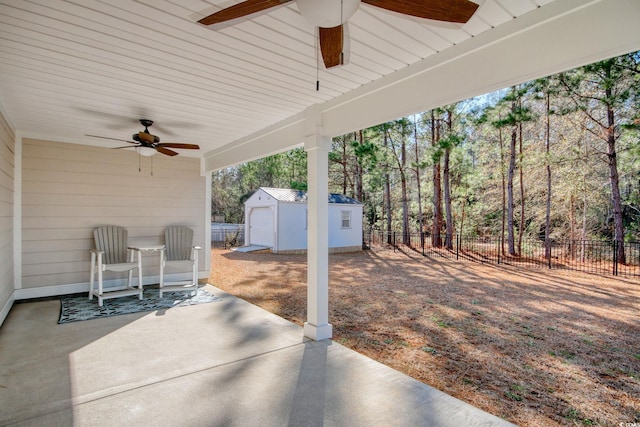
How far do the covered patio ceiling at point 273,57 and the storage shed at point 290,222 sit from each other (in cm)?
732

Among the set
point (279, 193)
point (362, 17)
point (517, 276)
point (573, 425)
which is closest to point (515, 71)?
point (362, 17)

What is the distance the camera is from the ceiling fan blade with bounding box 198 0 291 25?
50.1 inches

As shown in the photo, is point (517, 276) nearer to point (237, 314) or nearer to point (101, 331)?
point (237, 314)

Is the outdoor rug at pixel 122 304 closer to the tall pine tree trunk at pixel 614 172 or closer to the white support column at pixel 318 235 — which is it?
the white support column at pixel 318 235

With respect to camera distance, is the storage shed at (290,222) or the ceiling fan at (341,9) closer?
the ceiling fan at (341,9)

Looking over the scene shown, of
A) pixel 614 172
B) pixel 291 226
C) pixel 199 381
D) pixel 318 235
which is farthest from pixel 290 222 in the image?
pixel 614 172

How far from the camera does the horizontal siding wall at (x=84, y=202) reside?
4.79 meters

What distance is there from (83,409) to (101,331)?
1616 millimetres

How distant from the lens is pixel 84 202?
5.14 m

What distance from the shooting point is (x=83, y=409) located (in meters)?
2.09

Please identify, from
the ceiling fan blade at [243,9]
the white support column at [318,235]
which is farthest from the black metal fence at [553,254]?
the ceiling fan blade at [243,9]

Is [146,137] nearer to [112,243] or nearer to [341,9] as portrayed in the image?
[112,243]

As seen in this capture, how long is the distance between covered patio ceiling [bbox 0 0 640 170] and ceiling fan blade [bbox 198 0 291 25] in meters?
0.13

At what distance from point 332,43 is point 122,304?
4.56 m
